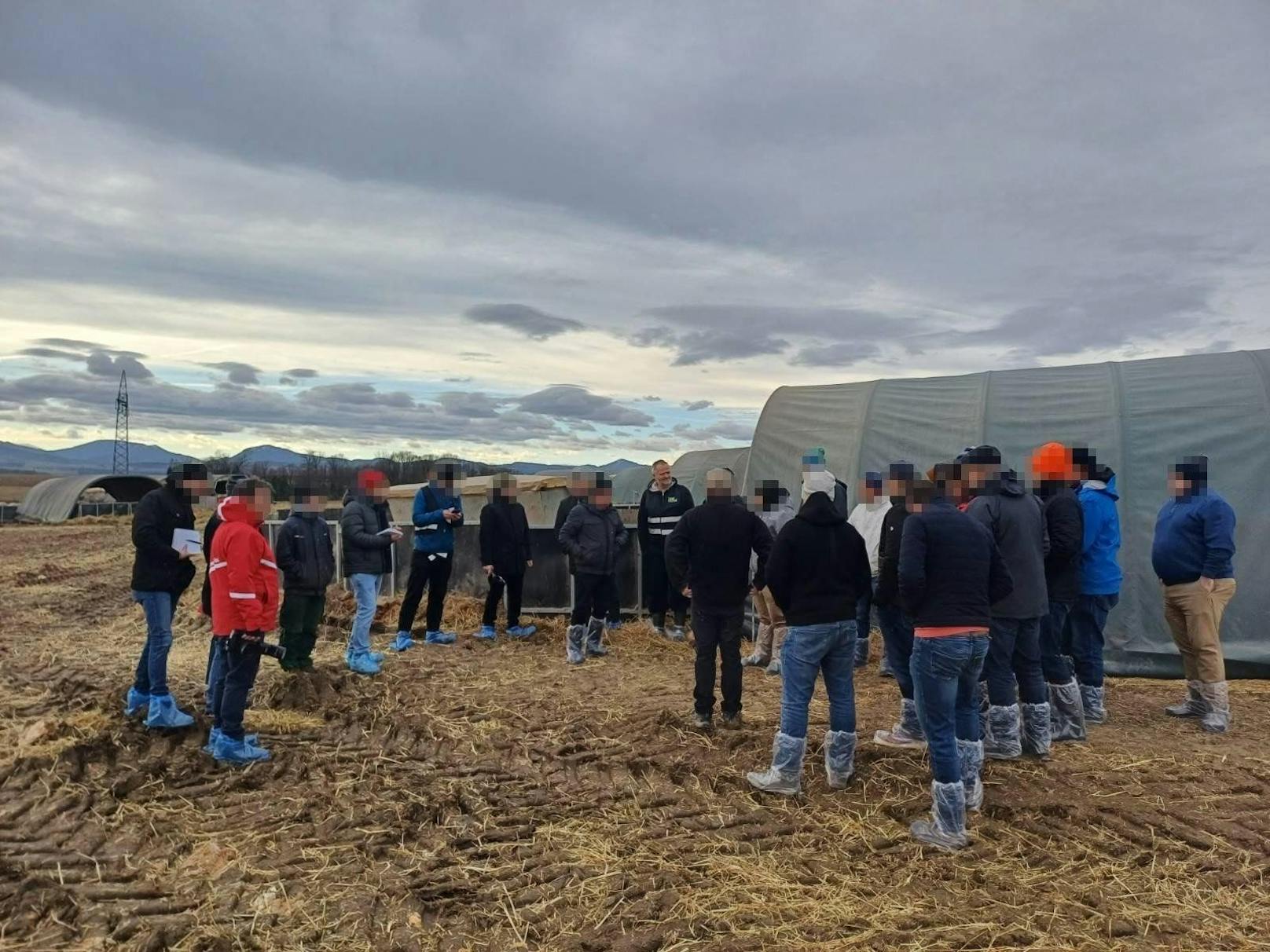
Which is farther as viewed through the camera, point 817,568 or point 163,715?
point 163,715

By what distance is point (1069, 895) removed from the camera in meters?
4.31

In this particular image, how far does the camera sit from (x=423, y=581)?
9.98 metres

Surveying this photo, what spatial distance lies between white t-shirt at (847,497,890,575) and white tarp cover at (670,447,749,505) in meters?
13.6

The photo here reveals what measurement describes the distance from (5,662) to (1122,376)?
12.5 metres

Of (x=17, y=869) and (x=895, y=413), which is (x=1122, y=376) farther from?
(x=17, y=869)

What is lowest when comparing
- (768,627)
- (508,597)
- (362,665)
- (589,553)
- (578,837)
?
(578,837)

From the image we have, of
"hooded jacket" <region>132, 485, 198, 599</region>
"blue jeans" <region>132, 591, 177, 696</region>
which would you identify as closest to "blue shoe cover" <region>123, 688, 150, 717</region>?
"blue jeans" <region>132, 591, 177, 696</region>

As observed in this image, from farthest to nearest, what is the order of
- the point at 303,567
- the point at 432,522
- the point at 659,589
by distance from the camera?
the point at 659,589 → the point at 432,522 → the point at 303,567

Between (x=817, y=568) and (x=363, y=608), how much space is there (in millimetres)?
4960

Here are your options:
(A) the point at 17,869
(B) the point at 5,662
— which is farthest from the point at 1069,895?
(B) the point at 5,662

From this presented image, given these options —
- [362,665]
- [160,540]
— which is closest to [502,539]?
[362,665]

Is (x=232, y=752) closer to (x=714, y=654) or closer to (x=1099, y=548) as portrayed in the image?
(x=714, y=654)

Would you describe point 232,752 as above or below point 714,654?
below

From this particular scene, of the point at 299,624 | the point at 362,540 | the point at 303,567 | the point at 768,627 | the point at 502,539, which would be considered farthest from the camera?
the point at 502,539
